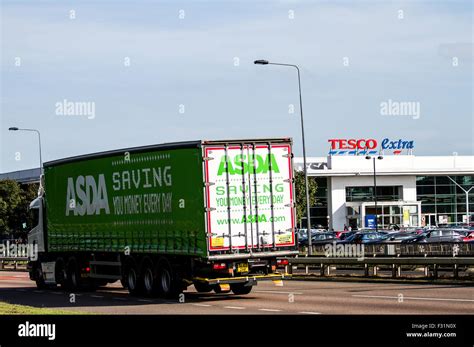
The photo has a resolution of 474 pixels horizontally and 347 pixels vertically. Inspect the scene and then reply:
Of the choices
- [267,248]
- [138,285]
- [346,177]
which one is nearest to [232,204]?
[267,248]

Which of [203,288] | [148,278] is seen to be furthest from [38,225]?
[203,288]

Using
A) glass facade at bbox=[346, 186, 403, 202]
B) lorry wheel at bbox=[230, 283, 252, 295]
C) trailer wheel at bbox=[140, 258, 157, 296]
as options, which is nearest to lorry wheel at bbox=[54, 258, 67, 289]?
trailer wheel at bbox=[140, 258, 157, 296]

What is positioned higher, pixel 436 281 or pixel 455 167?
pixel 455 167

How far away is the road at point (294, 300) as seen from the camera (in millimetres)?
20938

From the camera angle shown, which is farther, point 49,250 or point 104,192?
point 49,250

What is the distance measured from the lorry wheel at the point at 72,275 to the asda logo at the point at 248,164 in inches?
342

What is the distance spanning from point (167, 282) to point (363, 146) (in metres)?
85.2

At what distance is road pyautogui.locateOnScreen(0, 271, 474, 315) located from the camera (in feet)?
68.7

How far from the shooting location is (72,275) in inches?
1213

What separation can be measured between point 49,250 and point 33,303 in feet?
20.5

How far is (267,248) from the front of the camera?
2439 centimetres

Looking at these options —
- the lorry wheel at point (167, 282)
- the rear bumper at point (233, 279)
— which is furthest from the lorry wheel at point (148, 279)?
the rear bumper at point (233, 279)

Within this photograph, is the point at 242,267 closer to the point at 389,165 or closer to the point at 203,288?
the point at 203,288
